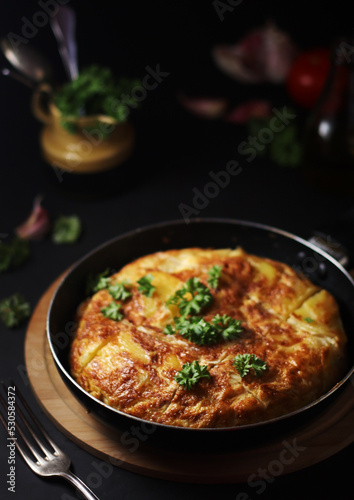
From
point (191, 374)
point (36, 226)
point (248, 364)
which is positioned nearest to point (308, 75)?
point (36, 226)

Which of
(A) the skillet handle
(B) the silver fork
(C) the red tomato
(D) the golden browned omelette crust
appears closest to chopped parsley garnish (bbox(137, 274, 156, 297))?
(D) the golden browned omelette crust

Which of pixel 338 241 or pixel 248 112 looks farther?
pixel 248 112

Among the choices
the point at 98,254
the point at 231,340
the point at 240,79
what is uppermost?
the point at 98,254

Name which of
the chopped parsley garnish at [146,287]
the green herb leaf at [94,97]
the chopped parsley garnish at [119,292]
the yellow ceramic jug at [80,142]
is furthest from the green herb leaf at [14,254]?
the chopped parsley garnish at [146,287]

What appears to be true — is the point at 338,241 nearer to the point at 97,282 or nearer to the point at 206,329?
the point at 206,329

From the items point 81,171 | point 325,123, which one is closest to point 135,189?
point 81,171

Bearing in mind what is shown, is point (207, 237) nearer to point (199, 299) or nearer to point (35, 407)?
point (199, 299)
